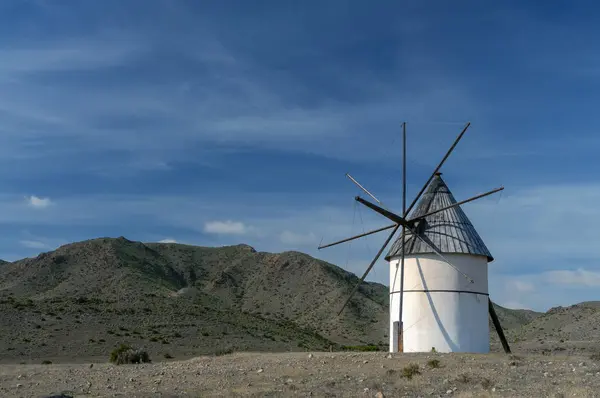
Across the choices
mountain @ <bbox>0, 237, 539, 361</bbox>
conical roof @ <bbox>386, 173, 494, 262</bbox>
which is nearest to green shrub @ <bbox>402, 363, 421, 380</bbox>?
conical roof @ <bbox>386, 173, 494, 262</bbox>

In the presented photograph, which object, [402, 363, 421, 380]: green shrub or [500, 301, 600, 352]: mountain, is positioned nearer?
[402, 363, 421, 380]: green shrub

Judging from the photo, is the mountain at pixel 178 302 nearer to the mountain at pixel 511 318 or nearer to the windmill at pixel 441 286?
the mountain at pixel 511 318

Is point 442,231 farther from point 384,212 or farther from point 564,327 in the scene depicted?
point 564,327

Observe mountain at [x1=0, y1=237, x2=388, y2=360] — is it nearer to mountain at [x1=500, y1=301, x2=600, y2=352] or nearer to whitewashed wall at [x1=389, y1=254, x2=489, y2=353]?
mountain at [x1=500, y1=301, x2=600, y2=352]

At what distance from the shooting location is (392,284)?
27.6 m

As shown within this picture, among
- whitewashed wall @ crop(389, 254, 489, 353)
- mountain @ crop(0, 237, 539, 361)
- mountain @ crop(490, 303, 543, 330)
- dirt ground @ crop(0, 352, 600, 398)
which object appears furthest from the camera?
mountain @ crop(490, 303, 543, 330)

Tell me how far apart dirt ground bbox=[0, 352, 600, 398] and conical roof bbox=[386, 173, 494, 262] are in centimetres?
447

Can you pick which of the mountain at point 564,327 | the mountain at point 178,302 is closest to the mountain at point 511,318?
the mountain at point 178,302

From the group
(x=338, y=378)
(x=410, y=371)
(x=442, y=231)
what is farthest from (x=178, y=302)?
(x=410, y=371)

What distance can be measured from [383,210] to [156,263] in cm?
7203

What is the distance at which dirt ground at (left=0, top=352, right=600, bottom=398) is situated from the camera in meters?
17.4

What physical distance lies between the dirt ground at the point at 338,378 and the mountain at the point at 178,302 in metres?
19.9

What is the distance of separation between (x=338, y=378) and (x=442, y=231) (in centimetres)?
942

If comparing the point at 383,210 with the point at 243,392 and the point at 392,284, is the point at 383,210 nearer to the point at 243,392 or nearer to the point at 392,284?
the point at 392,284
